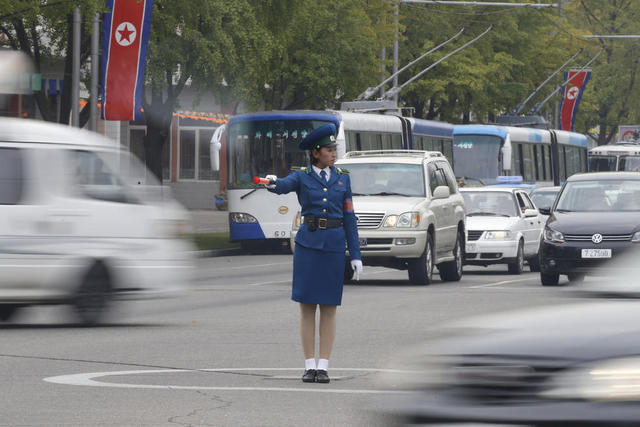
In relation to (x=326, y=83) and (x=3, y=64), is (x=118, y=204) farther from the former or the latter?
(x=326, y=83)

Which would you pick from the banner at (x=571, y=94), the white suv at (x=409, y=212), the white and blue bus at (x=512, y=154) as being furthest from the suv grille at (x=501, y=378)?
the banner at (x=571, y=94)

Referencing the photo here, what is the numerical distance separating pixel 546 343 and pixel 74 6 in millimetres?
21256

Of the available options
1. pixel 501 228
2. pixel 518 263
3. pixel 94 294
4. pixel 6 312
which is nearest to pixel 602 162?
pixel 518 263

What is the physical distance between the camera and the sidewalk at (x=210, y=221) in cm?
4225

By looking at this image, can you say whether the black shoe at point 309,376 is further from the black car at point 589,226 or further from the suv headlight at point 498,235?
the suv headlight at point 498,235

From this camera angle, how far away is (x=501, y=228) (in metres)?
25.4

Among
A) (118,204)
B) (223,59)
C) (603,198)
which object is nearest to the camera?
(118,204)

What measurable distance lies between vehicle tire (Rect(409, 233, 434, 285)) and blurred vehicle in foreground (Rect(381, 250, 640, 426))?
1558 cm

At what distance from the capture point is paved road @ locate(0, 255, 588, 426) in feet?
28.2

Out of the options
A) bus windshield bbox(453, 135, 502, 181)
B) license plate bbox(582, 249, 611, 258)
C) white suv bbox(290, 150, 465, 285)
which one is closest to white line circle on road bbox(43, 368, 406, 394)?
license plate bbox(582, 249, 611, 258)

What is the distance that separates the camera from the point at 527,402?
4.67 m

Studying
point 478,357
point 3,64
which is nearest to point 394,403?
point 478,357

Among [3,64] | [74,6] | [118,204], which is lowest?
[118,204]

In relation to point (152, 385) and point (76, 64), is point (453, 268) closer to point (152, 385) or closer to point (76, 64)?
point (76, 64)
